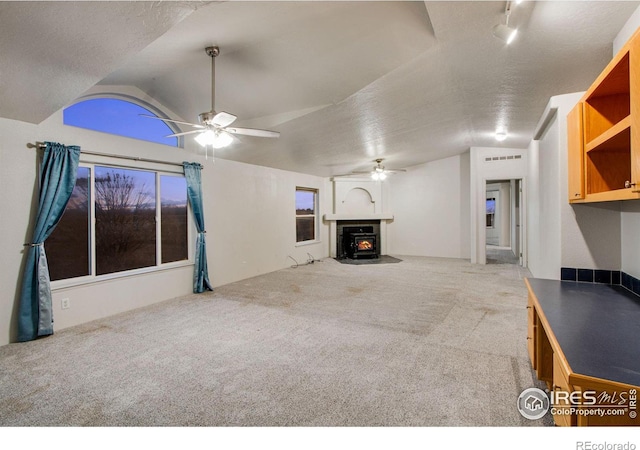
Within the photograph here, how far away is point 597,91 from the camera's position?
1857 millimetres

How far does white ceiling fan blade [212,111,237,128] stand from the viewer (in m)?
2.76

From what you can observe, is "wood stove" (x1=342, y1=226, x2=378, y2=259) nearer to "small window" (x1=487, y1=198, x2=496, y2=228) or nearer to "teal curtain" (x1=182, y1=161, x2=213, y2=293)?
"teal curtain" (x1=182, y1=161, x2=213, y2=293)

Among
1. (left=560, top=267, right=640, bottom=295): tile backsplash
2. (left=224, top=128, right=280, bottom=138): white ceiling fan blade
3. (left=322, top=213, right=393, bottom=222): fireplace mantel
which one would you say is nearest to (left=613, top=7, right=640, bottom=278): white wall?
(left=560, top=267, right=640, bottom=295): tile backsplash

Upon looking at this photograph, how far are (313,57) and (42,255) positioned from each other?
3.42m

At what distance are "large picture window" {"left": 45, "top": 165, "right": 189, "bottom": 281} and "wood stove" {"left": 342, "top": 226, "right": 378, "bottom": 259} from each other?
4636mm

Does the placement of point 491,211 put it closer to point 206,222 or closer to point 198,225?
point 206,222

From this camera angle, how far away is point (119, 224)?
4.10 metres

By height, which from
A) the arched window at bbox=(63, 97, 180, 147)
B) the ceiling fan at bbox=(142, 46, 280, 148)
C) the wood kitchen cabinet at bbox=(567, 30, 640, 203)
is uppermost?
the arched window at bbox=(63, 97, 180, 147)

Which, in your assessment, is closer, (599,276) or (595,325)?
(595,325)

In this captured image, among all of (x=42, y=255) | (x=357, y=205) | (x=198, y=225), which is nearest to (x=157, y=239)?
(x=198, y=225)

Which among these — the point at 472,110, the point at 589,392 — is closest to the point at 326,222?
the point at 472,110

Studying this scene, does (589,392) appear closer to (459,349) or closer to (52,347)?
(459,349)

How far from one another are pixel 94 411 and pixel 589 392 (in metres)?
2.56
